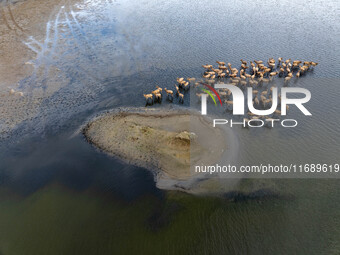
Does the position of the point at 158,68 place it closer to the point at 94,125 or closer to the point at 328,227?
the point at 94,125

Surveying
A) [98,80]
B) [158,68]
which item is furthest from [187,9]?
[98,80]

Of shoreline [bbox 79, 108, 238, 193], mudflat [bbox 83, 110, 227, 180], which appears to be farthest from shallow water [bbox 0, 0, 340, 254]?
mudflat [bbox 83, 110, 227, 180]

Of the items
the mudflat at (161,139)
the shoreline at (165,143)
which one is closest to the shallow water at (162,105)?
the shoreline at (165,143)

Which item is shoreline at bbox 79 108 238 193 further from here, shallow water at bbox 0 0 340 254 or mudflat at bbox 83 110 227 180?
shallow water at bbox 0 0 340 254

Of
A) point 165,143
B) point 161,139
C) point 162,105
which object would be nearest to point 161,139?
point 161,139

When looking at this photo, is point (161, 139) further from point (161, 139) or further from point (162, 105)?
point (162, 105)
